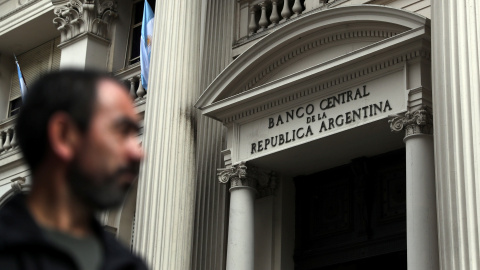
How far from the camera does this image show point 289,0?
12.2 m

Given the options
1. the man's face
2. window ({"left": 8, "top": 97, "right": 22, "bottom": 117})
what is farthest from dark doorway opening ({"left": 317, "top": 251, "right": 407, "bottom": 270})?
the man's face

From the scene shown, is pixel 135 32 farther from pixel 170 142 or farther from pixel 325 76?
pixel 325 76

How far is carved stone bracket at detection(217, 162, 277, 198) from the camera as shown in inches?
441

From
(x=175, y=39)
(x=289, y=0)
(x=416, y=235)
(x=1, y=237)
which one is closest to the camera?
(x=1, y=237)

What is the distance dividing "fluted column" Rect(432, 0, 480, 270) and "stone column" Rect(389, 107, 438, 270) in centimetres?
77

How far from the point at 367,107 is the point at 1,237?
8.47 metres

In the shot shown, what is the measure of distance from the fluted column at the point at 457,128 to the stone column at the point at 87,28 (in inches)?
282

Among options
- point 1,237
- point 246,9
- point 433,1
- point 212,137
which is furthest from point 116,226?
point 1,237

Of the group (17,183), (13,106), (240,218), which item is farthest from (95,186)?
(13,106)

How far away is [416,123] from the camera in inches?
368

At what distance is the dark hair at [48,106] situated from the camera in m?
1.77

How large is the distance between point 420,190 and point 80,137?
754 cm

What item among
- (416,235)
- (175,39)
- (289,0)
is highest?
(289,0)

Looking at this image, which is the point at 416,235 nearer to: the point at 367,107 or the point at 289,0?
the point at 367,107
